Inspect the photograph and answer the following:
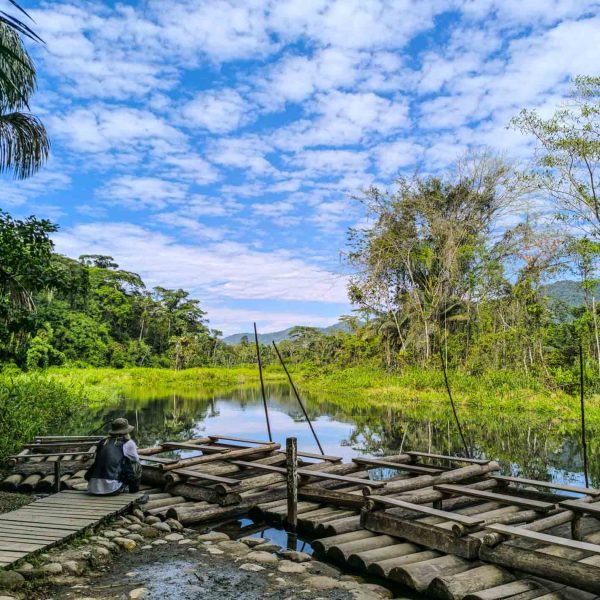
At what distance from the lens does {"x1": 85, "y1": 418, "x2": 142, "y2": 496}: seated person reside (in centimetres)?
773

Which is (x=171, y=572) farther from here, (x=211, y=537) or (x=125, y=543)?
(x=211, y=537)

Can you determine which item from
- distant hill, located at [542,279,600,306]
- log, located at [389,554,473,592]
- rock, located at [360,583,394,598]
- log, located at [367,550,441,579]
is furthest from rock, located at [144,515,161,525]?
distant hill, located at [542,279,600,306]

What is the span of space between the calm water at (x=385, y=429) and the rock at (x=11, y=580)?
10053 millimetres

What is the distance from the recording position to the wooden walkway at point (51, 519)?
18.2 feet

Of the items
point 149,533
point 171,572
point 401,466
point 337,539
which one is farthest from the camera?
point 401,466

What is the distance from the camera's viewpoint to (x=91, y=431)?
58.6 ft

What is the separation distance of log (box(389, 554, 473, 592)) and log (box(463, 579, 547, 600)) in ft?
1.52

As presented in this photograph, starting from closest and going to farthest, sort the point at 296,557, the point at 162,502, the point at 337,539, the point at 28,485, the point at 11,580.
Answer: the point at 11,580, the point at 296,557, the point at 337,539, the point at 162,502, the point at 28,485

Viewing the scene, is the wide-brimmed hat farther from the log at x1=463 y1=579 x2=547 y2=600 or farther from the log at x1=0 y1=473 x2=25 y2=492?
the log at x1=463 y1=579 x2=547 y2=600

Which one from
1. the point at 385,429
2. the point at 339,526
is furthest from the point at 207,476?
the point at 385,429

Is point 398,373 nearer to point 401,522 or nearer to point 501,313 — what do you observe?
point 501,313

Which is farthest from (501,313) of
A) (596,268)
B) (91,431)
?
(91,431)

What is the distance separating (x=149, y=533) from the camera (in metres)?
6.74

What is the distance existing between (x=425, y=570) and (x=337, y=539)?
4.48 feet
